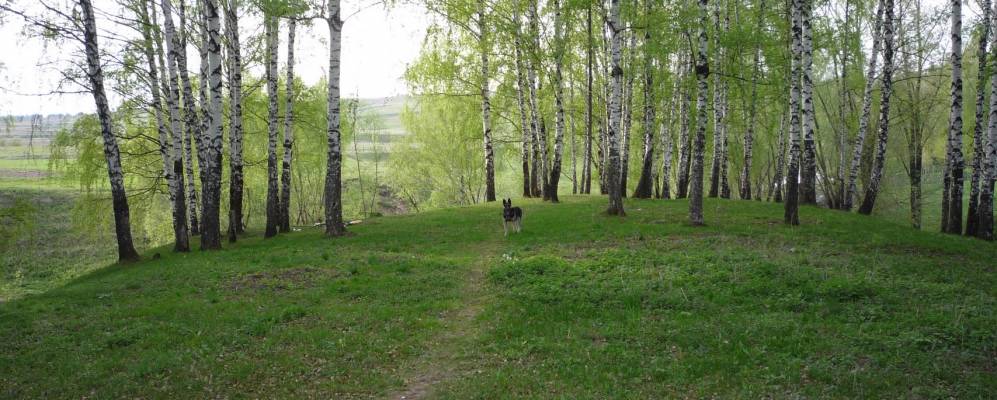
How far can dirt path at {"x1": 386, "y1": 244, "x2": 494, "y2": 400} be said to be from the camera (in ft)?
26.1

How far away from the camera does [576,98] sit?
1583 inches

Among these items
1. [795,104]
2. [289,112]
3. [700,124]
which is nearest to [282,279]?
[289,112]

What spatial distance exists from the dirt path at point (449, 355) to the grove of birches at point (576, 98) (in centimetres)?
1115

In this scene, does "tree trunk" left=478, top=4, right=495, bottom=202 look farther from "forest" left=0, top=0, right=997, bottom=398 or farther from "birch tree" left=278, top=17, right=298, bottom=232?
"birch tree" left=278, top=17, right=298, bottom=232

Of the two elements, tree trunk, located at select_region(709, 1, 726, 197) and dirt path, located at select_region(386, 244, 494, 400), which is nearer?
dirt path, located at select_region(386, 244, 494, 400)

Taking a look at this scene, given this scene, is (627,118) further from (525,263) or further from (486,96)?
(525,263)

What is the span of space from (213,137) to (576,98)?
89.7ft

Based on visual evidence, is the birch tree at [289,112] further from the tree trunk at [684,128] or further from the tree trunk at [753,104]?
the tree trunk at [753,104]

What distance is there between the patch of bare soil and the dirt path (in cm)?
418

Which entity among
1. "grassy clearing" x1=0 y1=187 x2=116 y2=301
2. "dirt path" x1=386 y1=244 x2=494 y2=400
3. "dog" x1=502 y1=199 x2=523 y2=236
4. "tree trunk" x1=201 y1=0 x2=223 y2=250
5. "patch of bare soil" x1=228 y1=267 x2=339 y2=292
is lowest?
"grassy clearing" x1=0 y1=187 x2=116 y2=301

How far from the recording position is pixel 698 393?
23.1ft

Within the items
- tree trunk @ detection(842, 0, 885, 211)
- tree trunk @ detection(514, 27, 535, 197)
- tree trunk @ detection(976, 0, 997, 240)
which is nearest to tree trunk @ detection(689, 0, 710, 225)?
tree trunk @ detection(976, 0, 997, 240)

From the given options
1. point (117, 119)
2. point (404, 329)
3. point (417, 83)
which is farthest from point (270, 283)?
point (417, 83)

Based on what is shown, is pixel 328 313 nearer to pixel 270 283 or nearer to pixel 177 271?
pixel 270 283
